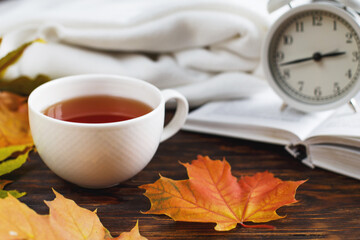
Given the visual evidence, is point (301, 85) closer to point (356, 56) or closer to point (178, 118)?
point (356, 56)

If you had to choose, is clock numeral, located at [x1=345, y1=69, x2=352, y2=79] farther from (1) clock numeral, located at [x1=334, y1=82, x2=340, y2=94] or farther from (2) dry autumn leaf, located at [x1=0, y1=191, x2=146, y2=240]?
(2) dry autumn leaf, located at [x1=0, y1=191, x2=146, y2=240]

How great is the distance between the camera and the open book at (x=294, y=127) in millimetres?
787

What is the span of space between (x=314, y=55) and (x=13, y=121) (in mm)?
661

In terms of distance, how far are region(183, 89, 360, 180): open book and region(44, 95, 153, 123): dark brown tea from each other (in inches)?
8.6

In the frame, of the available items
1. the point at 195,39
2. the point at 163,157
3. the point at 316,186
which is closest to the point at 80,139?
the point at 163,157

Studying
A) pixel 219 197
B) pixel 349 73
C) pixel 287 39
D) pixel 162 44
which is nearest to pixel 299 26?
pixel 287 39

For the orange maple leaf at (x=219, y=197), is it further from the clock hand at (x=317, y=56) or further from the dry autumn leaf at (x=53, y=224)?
the clock hand at (x=317, y=56)

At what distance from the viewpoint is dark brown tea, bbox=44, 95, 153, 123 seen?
28.5 inches

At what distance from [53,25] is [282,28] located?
1.81 ft

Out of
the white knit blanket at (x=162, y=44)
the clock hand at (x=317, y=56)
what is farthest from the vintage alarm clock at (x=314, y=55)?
the white knit blanket at (x=162, y=44)

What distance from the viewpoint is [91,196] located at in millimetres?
685

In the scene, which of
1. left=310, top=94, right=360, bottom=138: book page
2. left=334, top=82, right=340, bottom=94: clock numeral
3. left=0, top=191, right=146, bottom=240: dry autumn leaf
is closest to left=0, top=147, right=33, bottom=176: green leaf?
left=0, top=191, right=146, bottom=240: dry autumn leaf

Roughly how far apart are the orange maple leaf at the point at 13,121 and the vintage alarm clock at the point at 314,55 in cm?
54

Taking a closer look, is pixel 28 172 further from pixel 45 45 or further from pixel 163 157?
pixel 45 45
